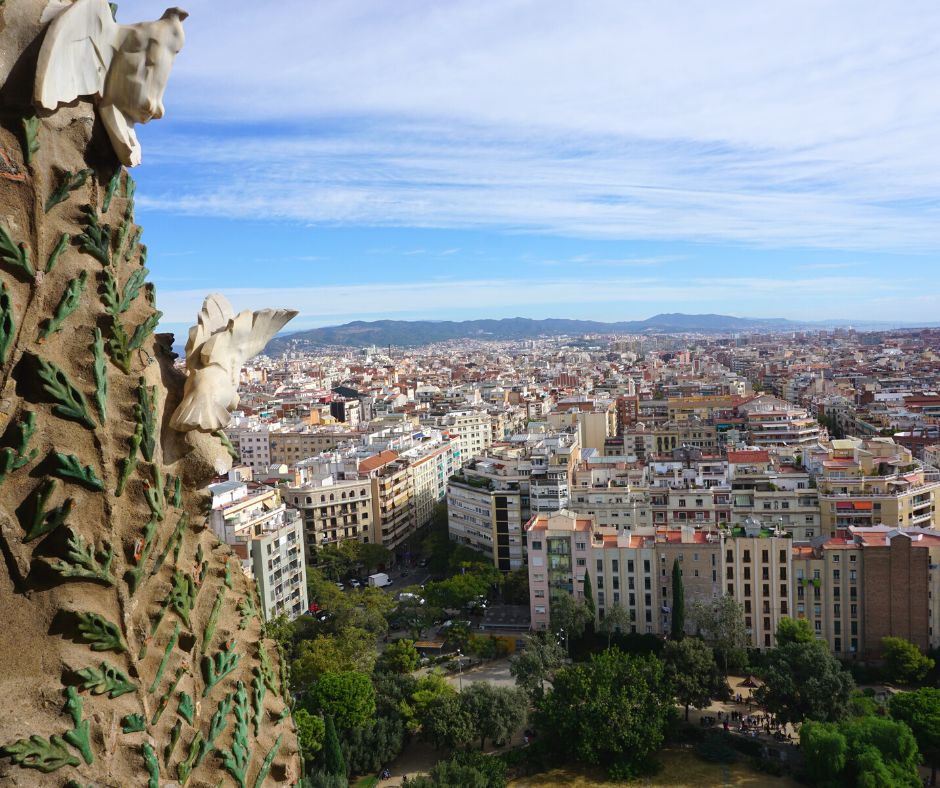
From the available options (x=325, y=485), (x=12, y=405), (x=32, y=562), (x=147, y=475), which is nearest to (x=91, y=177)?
(x=12, y=405)

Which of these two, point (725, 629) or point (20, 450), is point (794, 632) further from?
point (20, 450)

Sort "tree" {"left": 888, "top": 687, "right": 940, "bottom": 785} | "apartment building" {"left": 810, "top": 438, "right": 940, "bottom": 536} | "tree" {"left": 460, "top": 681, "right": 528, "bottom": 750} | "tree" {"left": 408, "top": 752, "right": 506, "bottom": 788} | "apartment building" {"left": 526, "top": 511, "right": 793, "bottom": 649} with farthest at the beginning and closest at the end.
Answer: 1. "apartment building" {"left": 810, "top": 438, "right": 940, "bottom": 536}
2. "apartment building" {"left": 526, "top": 511, "right": 793, "bottom": 649}
3. "tree" {"left": 460, "top": 681, "right": 528, "bottom": 750}
4. "tree" {"left": 888, "top": 687, "right": 940, "bottom": 785}
5. "tree" {"left": 408, "top": 752, "right": 506, "bottom": 788}

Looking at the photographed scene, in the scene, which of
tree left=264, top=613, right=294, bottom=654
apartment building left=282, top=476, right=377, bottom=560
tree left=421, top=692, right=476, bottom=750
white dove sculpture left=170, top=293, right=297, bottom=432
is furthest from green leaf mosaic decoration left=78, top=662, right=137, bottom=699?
apartment building left=282, top=476, right=377, bottom=560

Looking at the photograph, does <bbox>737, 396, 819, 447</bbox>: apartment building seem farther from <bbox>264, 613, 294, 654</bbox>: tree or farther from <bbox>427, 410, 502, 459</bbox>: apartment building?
<bbox>264, 613, 294, 654</bbox>: tree

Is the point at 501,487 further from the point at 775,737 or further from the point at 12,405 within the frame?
the point at 12,405

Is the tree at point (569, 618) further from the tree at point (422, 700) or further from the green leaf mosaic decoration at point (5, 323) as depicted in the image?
the green leaf mosaic decoration at point (5, 323)

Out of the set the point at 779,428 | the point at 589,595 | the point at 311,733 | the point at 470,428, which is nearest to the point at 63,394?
the point at 311,733
